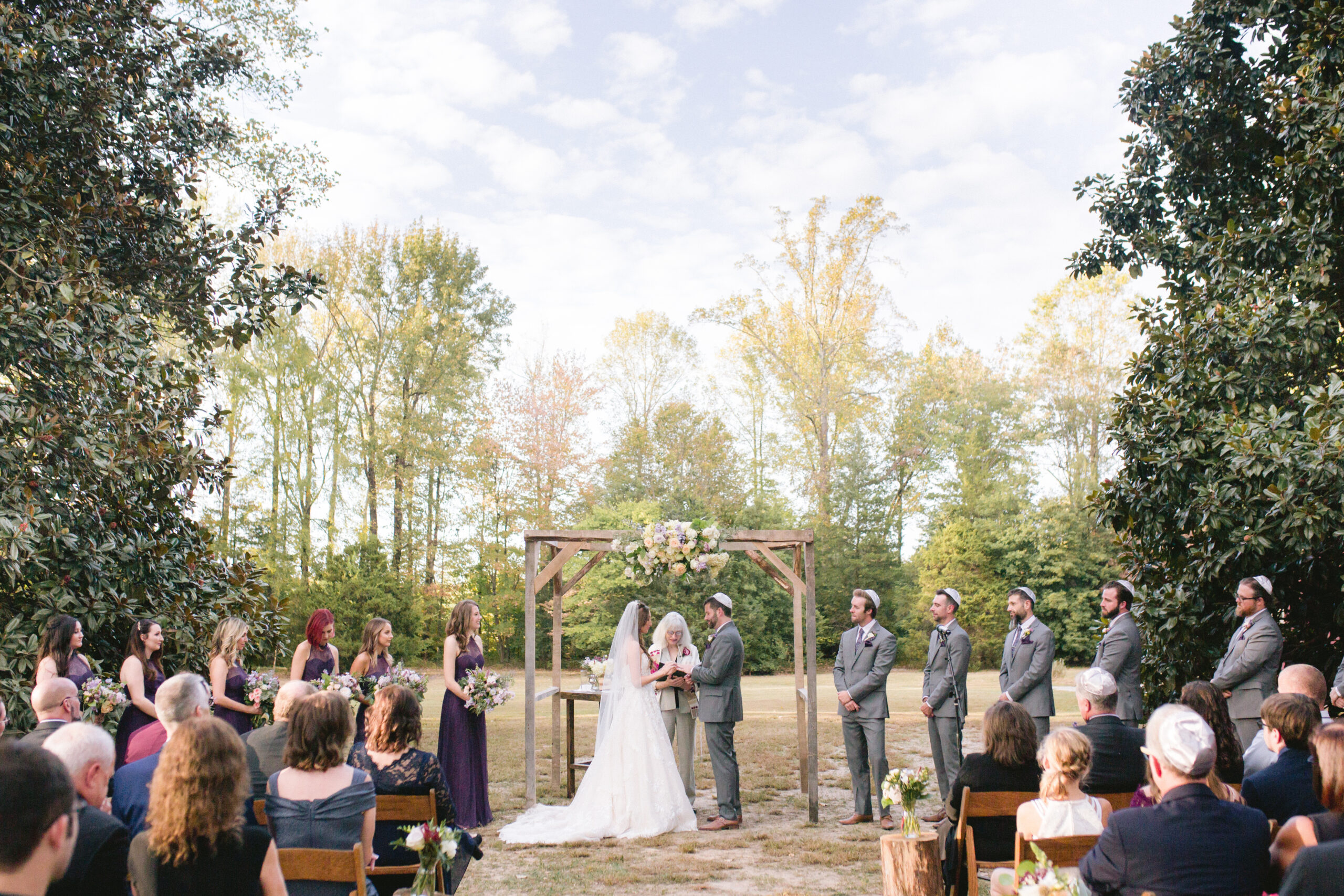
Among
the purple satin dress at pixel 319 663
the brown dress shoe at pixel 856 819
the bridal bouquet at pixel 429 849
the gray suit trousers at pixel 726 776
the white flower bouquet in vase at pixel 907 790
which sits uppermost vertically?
the purple satin dress at pixel 319 663

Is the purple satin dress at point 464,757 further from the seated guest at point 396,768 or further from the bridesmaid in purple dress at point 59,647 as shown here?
the seated guest at point 396,768

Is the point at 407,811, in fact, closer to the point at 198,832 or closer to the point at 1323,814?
the point at 198,832

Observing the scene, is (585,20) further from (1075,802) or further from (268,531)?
(1075,802)

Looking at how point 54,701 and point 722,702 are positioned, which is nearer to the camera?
point 54,701

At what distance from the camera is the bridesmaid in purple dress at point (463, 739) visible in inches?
328

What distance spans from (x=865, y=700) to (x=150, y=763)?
609 centimetres

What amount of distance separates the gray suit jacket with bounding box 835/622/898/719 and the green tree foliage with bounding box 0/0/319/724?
5.88 metres

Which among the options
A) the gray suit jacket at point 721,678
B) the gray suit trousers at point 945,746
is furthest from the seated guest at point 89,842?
the gray suit trousers at point 945,746

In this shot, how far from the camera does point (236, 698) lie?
7.52 metres

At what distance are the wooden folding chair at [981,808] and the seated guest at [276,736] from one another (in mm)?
3282

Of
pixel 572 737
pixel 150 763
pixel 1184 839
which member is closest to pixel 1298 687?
pixel 1184 839

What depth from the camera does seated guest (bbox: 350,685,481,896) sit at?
4.60 meters

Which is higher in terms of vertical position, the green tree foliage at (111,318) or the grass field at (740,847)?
the green tree foliage at (111,318)

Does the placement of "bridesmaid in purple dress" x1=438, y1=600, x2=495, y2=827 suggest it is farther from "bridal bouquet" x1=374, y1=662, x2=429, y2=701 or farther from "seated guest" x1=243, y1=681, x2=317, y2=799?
"seated guest" x1=243, y1=681, x2=317, y2=799
